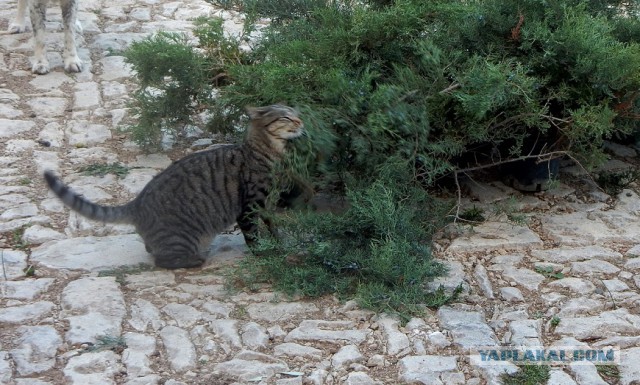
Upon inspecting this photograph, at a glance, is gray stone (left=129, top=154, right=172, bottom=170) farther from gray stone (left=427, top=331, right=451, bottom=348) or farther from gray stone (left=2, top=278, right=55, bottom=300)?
gray stone (left=427, top=331, right=451, bottom=348)

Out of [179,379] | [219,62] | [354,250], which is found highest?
[219,62]

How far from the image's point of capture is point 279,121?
5.53 m

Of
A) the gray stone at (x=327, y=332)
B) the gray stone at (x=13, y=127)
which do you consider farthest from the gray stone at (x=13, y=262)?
the gray stone at (x=13, y=127)

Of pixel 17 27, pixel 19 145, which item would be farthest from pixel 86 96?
pixel 17 27

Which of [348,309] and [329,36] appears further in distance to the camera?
[329,36]

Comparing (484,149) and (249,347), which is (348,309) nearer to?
(249,347)

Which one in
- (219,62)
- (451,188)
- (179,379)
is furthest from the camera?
(219,62)

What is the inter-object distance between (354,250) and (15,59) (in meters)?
4.97

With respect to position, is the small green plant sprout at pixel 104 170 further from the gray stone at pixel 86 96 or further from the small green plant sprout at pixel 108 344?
the small green plant sprout at pixel 108 344

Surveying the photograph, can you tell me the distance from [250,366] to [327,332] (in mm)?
495

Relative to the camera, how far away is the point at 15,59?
8.80m

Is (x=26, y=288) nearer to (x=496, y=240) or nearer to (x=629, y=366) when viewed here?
(x=496, y=240)

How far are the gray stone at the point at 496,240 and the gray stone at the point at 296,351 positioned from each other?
139cm

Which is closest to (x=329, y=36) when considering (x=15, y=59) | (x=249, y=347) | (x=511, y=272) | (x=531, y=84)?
(x=531, y=84)
